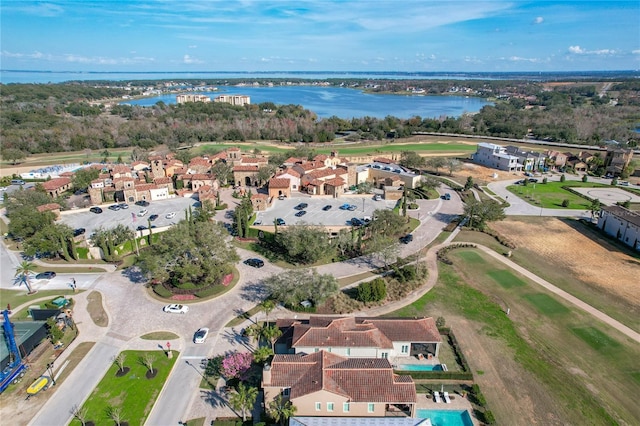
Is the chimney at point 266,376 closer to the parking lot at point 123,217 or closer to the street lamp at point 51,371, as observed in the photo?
the street lamp at point 51,371

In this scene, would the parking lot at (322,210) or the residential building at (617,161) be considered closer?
the parking lot at (322,210)

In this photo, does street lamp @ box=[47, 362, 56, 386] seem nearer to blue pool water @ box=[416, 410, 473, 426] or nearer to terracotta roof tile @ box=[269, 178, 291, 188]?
blue pool water @ box=[416, 410, 473, 426]

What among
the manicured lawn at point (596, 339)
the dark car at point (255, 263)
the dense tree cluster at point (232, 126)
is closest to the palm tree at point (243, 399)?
the dark car at point (255, 263)

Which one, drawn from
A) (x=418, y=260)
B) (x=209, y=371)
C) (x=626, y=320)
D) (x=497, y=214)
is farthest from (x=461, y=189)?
(x=209, y=371)

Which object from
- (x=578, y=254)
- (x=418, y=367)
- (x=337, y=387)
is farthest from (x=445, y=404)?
(x=578, y=254)

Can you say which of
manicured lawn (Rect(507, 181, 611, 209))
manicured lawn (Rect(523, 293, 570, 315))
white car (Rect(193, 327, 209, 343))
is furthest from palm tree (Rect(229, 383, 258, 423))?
manicured lawn (Rect(507, 181, 611, 209))
